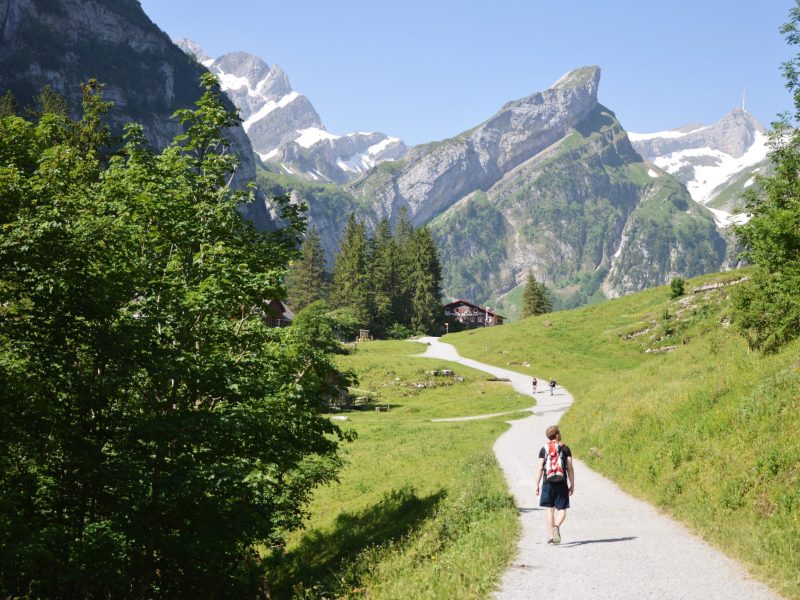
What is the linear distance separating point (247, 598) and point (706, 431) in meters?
12.9

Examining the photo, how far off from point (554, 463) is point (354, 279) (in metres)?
91.8

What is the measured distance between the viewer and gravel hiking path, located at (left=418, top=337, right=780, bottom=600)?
8.59 metres

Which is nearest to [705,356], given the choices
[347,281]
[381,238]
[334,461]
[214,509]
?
[334,461]

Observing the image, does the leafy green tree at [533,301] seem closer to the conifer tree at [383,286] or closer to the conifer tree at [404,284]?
the conifer tree at [404,284]

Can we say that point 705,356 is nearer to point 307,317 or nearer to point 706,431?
point 706,431

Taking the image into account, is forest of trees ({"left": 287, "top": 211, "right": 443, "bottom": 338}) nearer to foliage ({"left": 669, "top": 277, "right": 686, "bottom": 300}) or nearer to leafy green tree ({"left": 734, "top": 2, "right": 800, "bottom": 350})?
foliage ({"left": 669, "top": 277, "right": 686, "bottom": 300})

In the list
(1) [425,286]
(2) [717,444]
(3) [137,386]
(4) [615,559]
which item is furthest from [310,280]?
(4) [615,559]

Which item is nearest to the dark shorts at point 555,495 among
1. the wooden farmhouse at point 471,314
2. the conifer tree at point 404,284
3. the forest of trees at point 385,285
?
the forest of trees at point 385,285

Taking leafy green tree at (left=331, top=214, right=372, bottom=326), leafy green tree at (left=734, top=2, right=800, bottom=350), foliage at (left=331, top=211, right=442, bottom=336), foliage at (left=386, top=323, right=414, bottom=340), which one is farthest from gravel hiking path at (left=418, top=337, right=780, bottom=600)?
foliage at (left=331, top=211, right=442, bottom=336)

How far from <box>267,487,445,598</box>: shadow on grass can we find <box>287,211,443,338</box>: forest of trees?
78.1 meters

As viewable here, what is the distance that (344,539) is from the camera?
1634 cm

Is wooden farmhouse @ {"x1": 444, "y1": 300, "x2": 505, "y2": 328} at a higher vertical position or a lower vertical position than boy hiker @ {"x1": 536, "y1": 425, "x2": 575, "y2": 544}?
higher

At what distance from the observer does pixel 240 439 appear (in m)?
12.8

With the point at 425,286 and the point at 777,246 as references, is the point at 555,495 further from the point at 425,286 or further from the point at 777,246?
the point at 425,286
